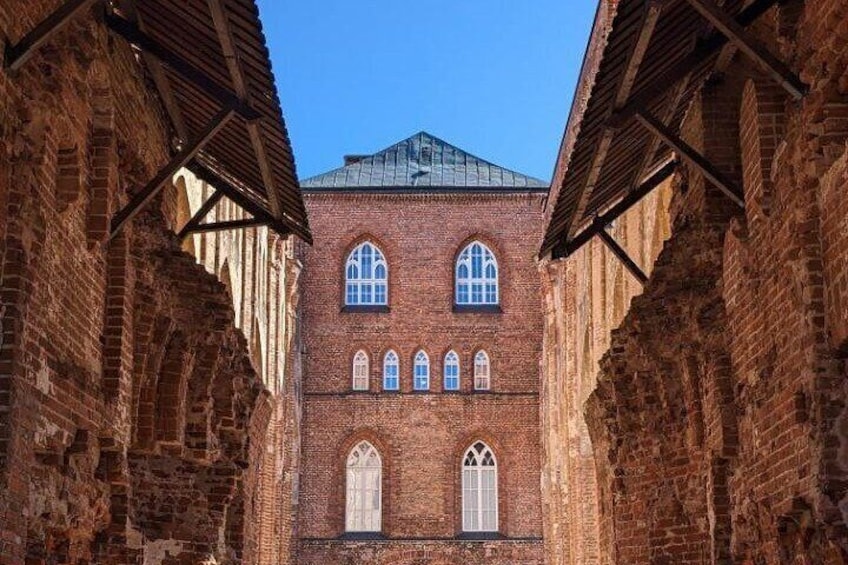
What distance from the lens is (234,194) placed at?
1391 cm

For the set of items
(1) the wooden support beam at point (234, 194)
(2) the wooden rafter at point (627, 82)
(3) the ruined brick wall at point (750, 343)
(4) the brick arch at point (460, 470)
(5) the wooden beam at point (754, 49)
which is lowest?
(3) the ruined brick wall at point (750, 343)

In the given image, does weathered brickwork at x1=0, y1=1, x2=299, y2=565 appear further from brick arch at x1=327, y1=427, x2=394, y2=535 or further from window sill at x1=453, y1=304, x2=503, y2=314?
window sill at x1=453, y1=304, x2=503, y2=314

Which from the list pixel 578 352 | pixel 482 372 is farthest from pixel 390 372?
pixel 578 352

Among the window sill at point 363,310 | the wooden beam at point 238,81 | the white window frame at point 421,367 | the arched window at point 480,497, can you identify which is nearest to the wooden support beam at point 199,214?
the wooden beam at point 238,81

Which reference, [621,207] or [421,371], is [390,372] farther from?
[621,207]

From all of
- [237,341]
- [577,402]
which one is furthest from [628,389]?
[577,402]

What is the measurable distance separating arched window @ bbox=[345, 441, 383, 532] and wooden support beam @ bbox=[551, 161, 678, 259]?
24.9m

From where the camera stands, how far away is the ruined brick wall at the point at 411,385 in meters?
38.5

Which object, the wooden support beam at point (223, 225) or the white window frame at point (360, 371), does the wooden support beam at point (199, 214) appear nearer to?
the wooden support beam at point (223, 225)

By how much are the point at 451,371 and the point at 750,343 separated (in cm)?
3018

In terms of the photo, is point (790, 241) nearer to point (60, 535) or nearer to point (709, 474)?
point (709, 474)

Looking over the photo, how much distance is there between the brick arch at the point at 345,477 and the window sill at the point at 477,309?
4.01 metres

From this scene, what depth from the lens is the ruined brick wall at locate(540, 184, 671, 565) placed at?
2070 cm

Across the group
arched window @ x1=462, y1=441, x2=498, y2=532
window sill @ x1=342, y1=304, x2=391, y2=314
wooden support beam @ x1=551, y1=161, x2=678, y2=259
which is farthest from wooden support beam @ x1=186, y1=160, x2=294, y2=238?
window sill @ x1=342, y1=304, x2=391, y2=314
